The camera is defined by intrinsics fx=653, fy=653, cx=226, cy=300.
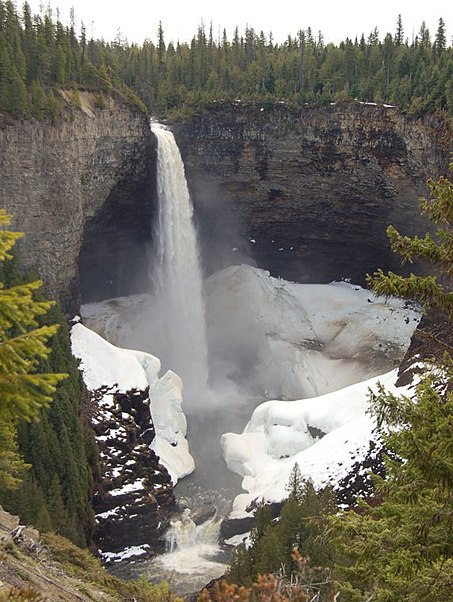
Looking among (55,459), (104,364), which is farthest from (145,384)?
(55,459)

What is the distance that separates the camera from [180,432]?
3809 centimetres

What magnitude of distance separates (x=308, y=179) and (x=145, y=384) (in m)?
22.7

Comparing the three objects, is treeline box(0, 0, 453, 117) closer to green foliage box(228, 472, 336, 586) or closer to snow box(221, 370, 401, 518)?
snow box(221, 370, 401, 518)

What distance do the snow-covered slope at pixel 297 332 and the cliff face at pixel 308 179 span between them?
3198mm

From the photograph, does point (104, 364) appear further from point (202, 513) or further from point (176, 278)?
point (176, 278)

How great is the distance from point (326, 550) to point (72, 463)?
13132 mm

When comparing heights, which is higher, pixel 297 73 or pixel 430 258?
pixel 297 73

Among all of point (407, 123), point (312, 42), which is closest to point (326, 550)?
point (407, 123)

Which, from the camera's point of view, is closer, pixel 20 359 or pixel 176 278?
pixel 20 359

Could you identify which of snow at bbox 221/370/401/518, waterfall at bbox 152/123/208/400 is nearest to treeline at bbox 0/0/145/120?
waterfall at bbox 152/123/208/400

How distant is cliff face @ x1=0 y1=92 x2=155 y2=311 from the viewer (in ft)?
115

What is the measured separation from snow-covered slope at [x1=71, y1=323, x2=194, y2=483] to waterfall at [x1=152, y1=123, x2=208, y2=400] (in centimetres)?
792

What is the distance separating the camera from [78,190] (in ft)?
127

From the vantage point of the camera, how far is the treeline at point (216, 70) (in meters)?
37.5
